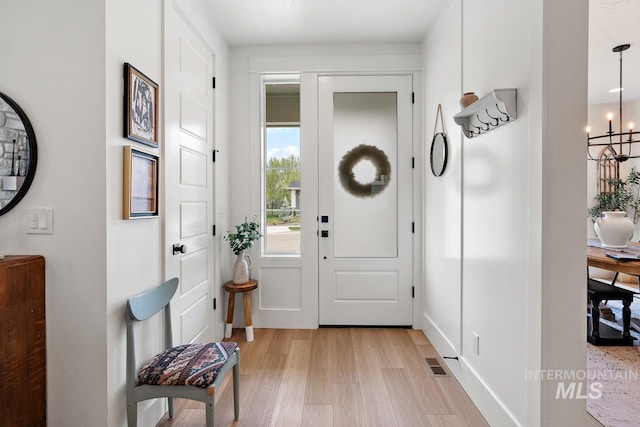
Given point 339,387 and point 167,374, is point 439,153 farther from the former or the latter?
point 167,374

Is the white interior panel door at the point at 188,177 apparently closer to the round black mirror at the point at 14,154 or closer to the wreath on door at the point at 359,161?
the round black mirror at the point at 14,154

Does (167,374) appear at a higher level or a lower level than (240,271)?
lower

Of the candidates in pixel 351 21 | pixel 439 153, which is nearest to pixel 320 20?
pixel 351 21

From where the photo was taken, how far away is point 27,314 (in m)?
1.38

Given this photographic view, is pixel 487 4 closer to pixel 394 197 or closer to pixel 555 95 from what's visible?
pixel 555 95

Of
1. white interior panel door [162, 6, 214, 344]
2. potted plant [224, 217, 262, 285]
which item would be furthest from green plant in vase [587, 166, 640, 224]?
white interior panel door [162, 6, 214, 344]

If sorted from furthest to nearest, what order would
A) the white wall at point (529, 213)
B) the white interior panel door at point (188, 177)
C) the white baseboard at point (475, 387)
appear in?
1. the white interior panel door at point (188, 177)
2. the white baseboard at point (475, 387)
3. the white wall at point (529, 213)

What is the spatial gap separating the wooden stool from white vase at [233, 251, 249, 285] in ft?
0.13

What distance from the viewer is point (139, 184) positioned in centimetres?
171

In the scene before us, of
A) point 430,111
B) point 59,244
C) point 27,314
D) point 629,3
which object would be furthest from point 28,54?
point 629,3

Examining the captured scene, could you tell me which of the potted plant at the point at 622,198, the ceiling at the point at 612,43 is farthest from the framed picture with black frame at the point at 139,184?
the potted plant at the point at 622,198

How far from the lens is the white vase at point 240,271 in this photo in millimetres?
2957

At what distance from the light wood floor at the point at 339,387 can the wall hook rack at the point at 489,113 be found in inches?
65.0

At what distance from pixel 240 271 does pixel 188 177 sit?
1016 millimetres
